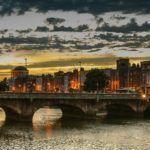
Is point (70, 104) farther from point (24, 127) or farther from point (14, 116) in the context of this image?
point (24, 127)

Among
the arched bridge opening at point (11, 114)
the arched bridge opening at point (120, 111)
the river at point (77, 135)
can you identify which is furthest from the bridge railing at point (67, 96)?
the river at point (77, 135)

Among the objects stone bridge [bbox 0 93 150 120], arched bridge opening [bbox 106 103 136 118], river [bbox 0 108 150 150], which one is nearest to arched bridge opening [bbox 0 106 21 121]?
stone bridge [bbox 0 93 150 120]

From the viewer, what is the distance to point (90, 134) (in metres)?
105

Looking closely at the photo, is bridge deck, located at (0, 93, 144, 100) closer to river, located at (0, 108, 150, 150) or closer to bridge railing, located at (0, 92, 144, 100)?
bridge railing, located at (0, 92, 144, 100)

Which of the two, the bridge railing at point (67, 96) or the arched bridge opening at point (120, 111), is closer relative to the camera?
the bridge railing at point (67, 96)

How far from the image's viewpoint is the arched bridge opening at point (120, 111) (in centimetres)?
14981

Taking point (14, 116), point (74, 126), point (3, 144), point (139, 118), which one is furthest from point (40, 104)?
point (3, 144)

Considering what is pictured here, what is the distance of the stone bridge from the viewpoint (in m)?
128

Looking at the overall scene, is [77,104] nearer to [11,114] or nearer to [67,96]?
[67,96]

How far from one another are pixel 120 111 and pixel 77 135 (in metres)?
55.5

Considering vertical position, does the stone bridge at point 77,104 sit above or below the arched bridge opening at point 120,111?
above

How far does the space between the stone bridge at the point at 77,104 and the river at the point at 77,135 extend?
14.6ft

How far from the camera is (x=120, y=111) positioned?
157875 mm

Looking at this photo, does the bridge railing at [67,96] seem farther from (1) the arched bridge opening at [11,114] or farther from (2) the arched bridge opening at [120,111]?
(2) the arched bridge opening at [120,111]
